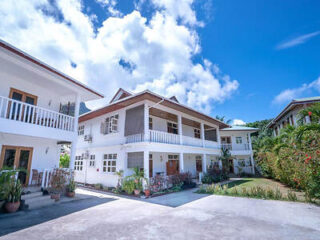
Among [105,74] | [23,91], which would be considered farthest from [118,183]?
[105,74]

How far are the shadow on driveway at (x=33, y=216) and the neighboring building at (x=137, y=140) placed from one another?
4434mm

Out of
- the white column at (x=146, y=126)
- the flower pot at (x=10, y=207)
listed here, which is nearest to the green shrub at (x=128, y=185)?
the white column at (x=146, y=126)

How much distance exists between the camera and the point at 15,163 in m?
8.82

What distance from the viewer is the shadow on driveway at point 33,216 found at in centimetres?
498

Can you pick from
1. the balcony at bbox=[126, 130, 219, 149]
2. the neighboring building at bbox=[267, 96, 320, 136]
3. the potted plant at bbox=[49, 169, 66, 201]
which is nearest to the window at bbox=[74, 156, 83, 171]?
the balcony at bbox=[126, 130, 219, 149]

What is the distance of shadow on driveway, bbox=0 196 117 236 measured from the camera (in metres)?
4.98

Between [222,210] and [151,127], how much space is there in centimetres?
873

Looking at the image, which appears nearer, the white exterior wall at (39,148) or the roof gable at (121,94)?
the white exterior wall at (39,148)

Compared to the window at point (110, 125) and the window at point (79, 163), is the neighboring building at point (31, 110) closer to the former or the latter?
the window at point (110, 125)

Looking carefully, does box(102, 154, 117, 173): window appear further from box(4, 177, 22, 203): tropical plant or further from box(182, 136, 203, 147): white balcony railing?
box(4, 177, 22, 203): tropical plant

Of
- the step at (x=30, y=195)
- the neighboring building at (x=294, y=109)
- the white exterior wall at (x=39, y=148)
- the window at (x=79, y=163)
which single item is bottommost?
the step at (x=30, y=195)

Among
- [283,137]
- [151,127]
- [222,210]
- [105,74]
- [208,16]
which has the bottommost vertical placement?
[222,210]

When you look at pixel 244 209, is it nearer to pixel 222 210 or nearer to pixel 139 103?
pixel 222 210

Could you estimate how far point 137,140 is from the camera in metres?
11.3
